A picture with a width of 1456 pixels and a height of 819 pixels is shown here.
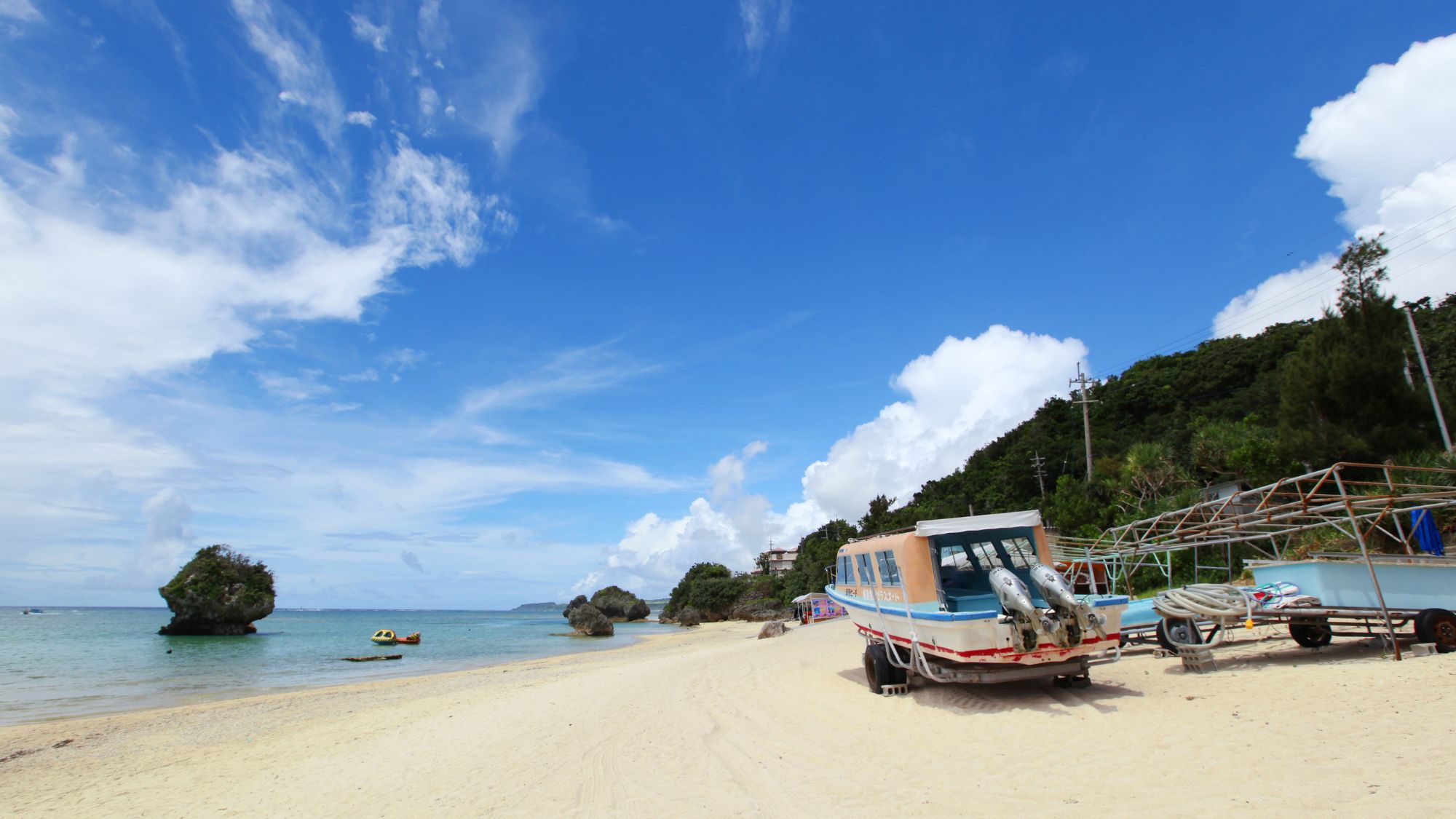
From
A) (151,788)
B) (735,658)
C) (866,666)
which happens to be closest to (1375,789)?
(866,666)

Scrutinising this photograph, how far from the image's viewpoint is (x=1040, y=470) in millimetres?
49719

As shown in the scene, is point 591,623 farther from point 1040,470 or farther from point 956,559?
point 956,559

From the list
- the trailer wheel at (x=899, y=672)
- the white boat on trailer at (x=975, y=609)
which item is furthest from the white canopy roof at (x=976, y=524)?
the trailer wheel at (x=899, y=672)

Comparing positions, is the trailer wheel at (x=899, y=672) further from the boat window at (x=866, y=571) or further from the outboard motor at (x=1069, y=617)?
the outboard motor at (x=1069, y=617)

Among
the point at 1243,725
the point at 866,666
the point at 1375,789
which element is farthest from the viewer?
the point at 866,666

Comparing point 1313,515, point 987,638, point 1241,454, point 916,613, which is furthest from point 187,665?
point 1241,454

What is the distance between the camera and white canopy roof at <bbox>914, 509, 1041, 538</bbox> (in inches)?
385

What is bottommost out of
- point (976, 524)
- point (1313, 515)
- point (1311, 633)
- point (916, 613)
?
point (1311, 633)

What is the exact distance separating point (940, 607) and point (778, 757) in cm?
346

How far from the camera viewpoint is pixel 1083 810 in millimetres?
5020

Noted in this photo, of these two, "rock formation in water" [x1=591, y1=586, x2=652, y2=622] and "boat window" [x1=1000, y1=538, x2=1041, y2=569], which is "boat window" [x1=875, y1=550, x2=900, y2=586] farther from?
"rock formation in water" [x1=591, y1=586, x2=652, y2=622]

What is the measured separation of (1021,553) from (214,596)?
62268 millimetres

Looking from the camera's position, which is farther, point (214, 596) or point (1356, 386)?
point (214, 596)

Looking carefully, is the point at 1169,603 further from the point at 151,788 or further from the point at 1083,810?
the point at 151,788
